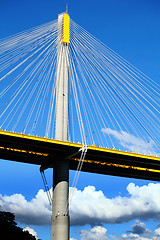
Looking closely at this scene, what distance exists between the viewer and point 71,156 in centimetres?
4097


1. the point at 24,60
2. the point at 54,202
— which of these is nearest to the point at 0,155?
the point at 54,202

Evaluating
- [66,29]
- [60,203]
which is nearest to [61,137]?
[60,203]

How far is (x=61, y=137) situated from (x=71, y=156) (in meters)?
3.02

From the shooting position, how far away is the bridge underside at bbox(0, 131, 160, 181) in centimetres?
3809

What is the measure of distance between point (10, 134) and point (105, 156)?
526 inches

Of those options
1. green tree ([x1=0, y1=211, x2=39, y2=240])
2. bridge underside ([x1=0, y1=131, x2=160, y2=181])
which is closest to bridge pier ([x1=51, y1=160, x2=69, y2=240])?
bridge underside ([x1=0, y1=131, x2=160, y2=181])

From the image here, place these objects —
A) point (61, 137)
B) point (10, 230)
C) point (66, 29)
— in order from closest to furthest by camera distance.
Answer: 1. point (61, 137)
2. point (10, 230)
3. point (66, 29)

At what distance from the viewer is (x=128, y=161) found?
45.8 meters

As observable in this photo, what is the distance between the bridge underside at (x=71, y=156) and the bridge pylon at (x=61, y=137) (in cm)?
190

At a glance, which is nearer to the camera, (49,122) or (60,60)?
(49,122)

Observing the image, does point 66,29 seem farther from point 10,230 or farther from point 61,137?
point 10,230

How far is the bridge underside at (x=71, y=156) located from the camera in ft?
125

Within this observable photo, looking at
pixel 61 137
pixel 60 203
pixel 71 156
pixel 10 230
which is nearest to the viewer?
pixel 60 203

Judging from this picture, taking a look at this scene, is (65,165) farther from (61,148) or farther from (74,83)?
(74,83)
